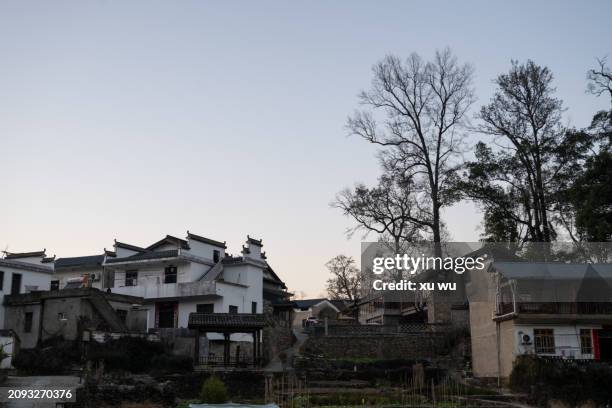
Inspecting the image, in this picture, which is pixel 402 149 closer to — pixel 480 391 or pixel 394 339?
pixel 394 339

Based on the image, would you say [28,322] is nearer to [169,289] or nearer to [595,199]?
[169,289]

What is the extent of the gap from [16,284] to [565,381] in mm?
28415

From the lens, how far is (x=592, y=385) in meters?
25.4

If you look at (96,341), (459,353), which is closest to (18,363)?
(96,341)

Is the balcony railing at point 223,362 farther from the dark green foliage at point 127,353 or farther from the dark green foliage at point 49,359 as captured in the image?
the dark green foliage at point 49,359

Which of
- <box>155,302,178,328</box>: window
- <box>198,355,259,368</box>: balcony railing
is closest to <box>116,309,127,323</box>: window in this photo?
<box>155,302,178,328</box>: window

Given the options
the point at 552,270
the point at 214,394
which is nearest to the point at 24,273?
the point at 214,394

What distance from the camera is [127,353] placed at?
30.8m

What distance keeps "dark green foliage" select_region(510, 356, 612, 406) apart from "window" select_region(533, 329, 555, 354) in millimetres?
1762

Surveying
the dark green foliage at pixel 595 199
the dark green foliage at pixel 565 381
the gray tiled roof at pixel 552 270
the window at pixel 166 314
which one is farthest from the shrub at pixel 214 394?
the dark green foliage at pixel 595 199

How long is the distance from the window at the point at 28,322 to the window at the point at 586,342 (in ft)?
85.3

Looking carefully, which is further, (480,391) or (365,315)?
(365,315)

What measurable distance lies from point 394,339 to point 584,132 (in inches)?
573

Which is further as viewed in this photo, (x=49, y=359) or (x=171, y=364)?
(x=171, y=364)
